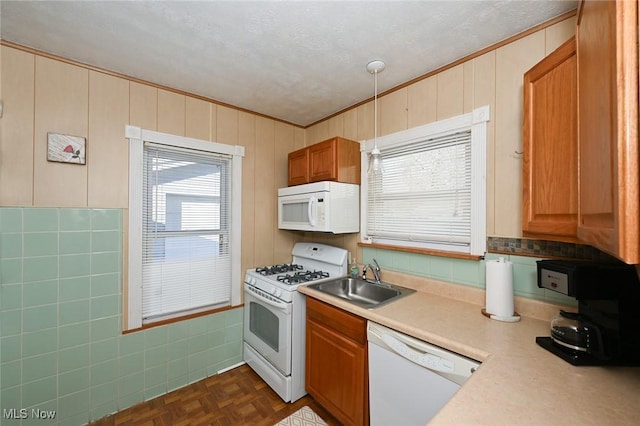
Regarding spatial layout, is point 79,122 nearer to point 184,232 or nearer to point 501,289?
point 184,232

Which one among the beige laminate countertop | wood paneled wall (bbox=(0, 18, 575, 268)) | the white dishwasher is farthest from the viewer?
wood paneled wall (bbox=(0, 18, 575, 268))

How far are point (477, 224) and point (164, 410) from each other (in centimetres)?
267

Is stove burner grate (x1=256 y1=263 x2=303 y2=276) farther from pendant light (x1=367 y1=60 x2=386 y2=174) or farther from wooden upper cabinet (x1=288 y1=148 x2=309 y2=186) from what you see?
pendant light (x1=367 y1=60 x2=386 y2=174)

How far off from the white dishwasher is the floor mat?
0.52 metres

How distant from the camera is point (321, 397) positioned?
1.93 metres

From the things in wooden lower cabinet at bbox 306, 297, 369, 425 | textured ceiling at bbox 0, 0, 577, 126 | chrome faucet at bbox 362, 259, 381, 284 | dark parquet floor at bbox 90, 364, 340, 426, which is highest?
textured ceiling at bbox 0, 0, 577, 126

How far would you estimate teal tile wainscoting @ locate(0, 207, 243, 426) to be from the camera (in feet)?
5.46

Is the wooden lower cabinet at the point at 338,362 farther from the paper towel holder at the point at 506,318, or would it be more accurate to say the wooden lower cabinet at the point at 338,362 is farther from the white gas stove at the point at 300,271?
the paper towel holder at the point at 506,318

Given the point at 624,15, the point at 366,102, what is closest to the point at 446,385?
the point at 624,15

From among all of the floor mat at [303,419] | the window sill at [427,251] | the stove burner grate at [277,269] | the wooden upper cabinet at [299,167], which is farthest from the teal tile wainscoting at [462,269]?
the floor mat at [303,419]

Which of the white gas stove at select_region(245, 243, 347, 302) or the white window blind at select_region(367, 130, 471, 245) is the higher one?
the white window blind at select_region(367, 130, 471, 245)

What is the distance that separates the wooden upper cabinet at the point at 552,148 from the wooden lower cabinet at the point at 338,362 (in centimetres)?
110

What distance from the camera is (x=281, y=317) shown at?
210 cm

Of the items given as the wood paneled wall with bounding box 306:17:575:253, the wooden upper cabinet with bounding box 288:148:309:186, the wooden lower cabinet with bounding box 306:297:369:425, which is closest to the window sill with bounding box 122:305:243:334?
the wooden lower cabinet with bounding box 306:297:369:425
